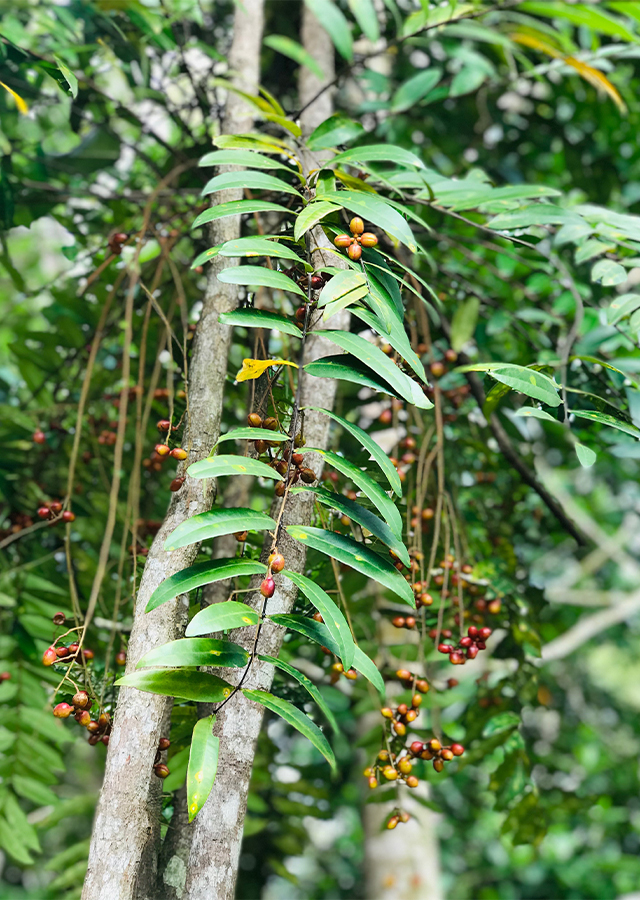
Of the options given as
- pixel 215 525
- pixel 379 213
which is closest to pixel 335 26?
pixel 379 213

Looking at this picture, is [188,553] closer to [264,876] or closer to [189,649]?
[189,649]

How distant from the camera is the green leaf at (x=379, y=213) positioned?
0.80 metres

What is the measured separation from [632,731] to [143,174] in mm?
4502

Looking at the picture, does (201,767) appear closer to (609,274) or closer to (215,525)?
(215,525)

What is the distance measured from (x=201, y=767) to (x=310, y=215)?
601mm

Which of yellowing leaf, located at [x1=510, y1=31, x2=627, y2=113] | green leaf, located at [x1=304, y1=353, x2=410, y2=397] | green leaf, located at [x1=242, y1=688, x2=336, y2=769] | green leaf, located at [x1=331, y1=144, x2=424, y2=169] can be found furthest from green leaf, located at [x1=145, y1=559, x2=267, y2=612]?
yellowing leaf, located at [x1=510, y1=31, x2=627, y2=113]

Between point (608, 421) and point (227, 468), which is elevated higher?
point (608, 421)

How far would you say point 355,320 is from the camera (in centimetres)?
119

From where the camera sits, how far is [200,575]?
70 centimetres

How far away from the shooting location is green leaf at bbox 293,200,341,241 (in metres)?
0.75

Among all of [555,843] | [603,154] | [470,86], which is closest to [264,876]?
[470,86]

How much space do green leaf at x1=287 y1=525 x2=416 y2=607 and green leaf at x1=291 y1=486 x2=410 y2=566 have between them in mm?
21

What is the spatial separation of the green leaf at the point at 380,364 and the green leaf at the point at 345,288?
0.05 m

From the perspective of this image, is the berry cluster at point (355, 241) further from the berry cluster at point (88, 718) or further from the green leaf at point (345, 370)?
the berry cluster at point (88, 718)
